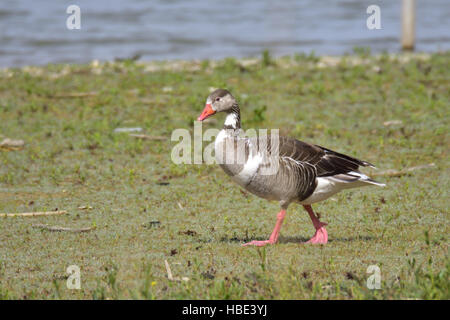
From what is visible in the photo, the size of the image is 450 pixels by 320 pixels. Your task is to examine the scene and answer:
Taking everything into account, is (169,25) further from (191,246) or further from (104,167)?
(191,246)

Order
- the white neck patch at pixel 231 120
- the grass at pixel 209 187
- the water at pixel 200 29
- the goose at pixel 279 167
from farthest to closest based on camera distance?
the water at pixel 200 29
the white neck patch at pixel 231 120
the goose at pixel 279 167
the grass at pixel 209 187

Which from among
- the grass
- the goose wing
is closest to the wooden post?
the grass

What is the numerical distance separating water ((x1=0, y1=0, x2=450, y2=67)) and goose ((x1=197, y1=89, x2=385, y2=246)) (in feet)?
42.3

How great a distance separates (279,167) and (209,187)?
2.81 m

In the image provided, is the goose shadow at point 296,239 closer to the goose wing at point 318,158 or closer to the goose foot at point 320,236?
the goose foot at point 320,236

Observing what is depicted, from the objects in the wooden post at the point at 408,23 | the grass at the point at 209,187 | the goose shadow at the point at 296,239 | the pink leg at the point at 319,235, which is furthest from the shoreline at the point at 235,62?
the pink leg at the point at 319,235

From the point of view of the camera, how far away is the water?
21.7m

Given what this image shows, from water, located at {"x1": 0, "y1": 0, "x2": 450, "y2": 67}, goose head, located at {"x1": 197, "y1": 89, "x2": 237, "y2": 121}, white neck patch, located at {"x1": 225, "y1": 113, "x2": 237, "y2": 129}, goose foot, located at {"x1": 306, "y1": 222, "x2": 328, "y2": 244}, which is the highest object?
water, located at {"x1": 0, "y1": 0, "x2": 450, "y2": 67}

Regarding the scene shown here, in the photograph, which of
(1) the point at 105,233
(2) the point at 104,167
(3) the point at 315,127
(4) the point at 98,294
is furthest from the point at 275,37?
(4) the point at 98,294

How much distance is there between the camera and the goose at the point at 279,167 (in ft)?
23.6

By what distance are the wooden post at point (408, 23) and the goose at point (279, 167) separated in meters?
12.2

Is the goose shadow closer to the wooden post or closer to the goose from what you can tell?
the goose
